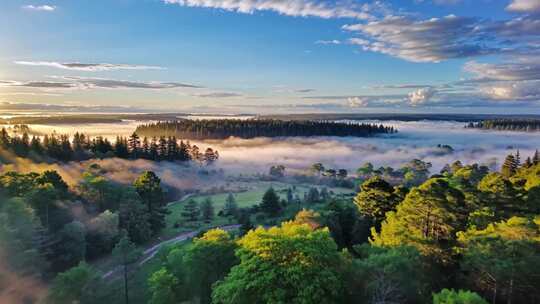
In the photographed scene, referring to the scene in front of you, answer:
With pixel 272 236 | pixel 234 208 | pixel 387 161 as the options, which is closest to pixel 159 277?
pixel 272 236

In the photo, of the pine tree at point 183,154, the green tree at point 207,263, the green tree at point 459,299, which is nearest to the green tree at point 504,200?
the green tree at point 459,299

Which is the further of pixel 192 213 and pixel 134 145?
pixel 134 145

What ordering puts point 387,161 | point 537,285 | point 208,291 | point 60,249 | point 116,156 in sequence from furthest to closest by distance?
point 387,161 < point 116,156 < point 60,249 < point 208,291 < point 537,285

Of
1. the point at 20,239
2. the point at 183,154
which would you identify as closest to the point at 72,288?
the point at 20,239

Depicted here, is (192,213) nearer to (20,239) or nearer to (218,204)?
(218,204)

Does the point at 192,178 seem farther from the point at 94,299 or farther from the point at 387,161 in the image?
the point at 387,161

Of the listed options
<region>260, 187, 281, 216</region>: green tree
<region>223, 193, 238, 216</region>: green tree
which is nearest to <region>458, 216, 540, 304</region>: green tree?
<region>260, 187, 281, 216</region>: green tree
